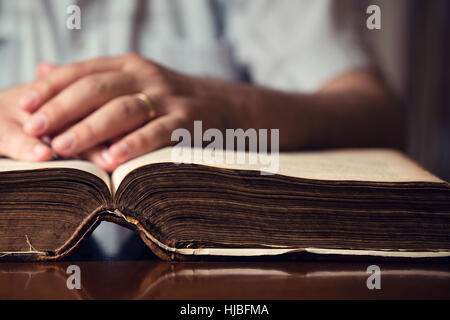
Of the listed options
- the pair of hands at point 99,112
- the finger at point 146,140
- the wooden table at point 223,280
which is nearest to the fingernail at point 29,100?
the pair of hands at point 99,112

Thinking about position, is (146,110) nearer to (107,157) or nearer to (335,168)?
(107,157)

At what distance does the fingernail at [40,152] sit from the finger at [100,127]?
0.01 m

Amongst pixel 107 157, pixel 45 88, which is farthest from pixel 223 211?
pixel 45 88

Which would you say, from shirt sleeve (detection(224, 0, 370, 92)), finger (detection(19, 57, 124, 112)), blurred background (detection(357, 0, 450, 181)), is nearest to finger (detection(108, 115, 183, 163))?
finger (detection(19, 57, 124, 112))

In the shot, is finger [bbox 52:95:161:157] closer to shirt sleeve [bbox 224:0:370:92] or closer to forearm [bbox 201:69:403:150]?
forearm [bbox 201:69:403:150]

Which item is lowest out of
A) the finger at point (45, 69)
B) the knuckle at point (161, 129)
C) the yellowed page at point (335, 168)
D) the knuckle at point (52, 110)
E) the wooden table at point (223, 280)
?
the wooden table at point (223, 280)

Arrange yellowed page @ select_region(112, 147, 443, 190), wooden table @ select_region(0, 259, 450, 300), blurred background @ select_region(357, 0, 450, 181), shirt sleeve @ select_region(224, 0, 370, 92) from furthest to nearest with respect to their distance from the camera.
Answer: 1. blurred background @ select_region(357, 0, 450, 181)
2. shirt sleeve @ select_region(224, 0, 370, 92)
3. yellowed page @ select_region(112, 147, 443, 190)
4. wooden table @ select_region(0, 259, 450, 300)

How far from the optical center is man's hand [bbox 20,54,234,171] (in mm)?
495

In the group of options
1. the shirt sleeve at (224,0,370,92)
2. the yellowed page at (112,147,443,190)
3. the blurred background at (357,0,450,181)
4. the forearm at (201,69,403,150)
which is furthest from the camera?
the blurred background at (357,0,450,181)

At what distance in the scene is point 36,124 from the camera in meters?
0.49

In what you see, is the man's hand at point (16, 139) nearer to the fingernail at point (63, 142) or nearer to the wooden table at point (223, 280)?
the fingernail at point (63, 142)

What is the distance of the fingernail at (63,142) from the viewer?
486 millimetres

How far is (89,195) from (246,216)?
130 mm

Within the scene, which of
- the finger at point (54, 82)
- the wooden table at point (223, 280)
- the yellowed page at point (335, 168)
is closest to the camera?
the wooden table at point (223, 280)
